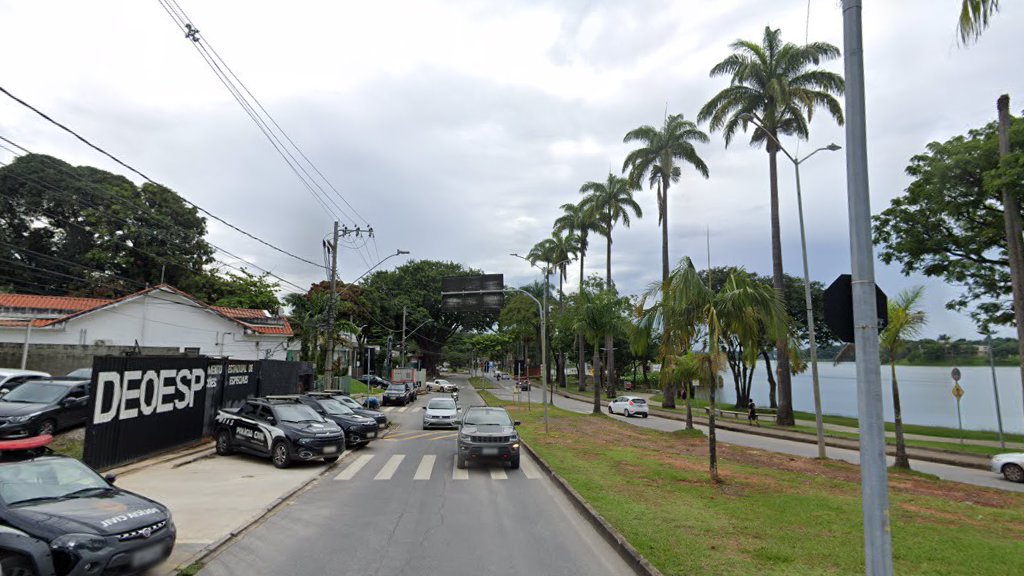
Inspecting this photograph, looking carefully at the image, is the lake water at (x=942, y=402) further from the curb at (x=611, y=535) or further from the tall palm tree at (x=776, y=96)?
the curb at (x=611, y=535)

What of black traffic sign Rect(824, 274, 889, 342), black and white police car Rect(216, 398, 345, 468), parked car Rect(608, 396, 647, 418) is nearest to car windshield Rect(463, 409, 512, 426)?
black and white police car Rect(216, 398, 345, 468)

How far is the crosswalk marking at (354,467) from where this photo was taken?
13.0 metres

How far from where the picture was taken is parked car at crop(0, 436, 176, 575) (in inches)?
203

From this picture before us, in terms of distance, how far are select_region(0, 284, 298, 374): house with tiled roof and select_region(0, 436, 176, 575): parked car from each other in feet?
65.6

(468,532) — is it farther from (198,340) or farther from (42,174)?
(42,174)

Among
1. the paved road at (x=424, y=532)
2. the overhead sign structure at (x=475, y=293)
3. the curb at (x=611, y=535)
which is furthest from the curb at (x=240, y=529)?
the overhead sign structure at (x=475, y=293)

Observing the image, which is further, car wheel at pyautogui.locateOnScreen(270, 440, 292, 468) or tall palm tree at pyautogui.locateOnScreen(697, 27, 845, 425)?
tall palm tree at pyautogui.locateOnScreen(697, 27, 845, 425)

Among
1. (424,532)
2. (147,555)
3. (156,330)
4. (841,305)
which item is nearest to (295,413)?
(424,532)

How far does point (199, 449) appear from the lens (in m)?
15.8

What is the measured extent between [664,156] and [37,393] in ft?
110

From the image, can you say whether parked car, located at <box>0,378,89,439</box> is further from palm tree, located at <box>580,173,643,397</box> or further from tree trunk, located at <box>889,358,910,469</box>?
palm tree, located at <box>580,173,643,397</box>

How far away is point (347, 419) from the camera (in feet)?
59.8

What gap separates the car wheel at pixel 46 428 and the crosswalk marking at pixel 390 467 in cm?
789

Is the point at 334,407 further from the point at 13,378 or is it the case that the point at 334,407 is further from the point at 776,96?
the point at 776,96
